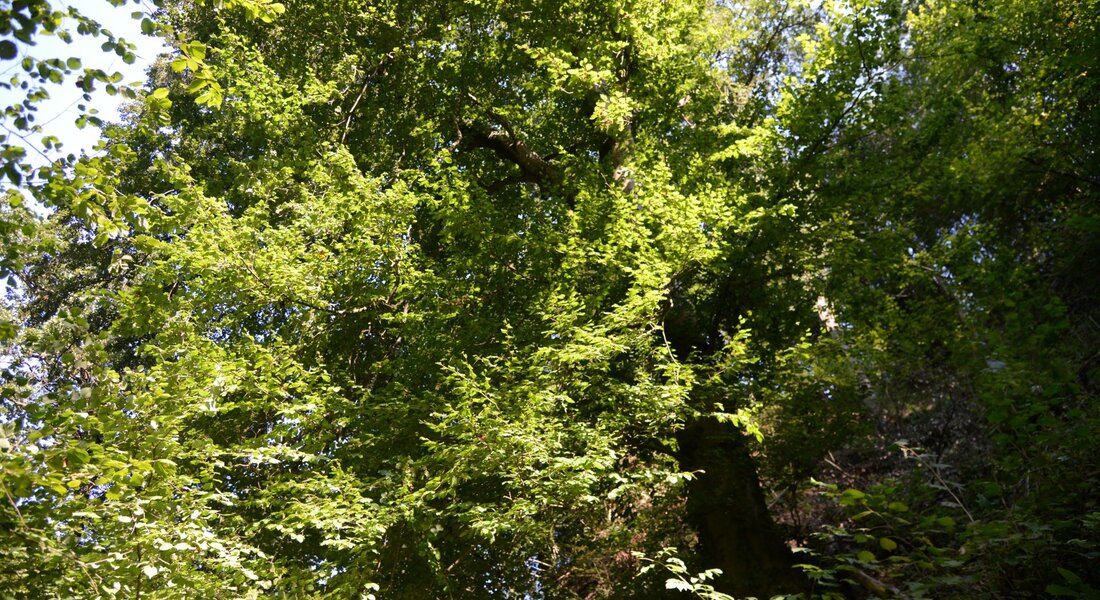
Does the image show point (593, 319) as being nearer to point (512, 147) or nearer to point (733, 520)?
point (733, 520)

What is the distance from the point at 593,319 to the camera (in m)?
8.96

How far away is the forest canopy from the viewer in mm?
6355

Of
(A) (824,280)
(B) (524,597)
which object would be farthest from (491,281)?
(A) (824,280)

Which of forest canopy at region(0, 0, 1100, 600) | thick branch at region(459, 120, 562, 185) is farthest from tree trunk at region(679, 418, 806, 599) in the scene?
thick branch at region(459, 120, 562, 185)

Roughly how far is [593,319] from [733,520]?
9.10 ft

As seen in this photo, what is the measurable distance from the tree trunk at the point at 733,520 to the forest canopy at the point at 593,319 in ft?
0.12

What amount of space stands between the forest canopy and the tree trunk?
36 mm

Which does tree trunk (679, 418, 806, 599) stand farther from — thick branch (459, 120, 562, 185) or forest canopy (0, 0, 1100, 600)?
thick branch (459, 120, 562, 185)

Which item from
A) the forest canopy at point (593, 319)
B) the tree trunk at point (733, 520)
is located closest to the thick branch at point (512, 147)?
the forest canopy at point (593, 319)

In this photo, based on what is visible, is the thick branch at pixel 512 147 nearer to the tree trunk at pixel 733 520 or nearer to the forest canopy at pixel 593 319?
→ the forest canopy at pixel 593 319

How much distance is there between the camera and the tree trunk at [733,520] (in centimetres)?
804

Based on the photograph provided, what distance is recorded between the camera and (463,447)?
6.57m

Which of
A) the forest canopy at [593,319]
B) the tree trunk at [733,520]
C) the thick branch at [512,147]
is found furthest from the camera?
the thick branch at [512,147]

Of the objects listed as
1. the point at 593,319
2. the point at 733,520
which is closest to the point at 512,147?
the point at 593,319
